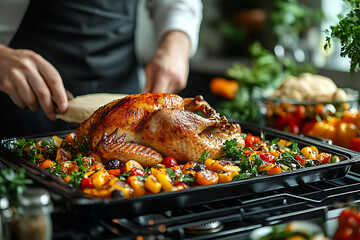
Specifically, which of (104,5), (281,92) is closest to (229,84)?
(281,92)

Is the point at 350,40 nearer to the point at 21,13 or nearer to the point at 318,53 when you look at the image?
the point at 21,13

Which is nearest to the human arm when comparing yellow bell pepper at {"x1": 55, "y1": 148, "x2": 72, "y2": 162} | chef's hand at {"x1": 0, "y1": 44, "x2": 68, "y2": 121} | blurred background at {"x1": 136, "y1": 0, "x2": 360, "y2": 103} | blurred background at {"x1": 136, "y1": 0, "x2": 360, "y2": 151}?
blurred background at {"x1": 136, "y1": 0, "x2": 360, "y2": 151}

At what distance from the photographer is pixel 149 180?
1.43 m

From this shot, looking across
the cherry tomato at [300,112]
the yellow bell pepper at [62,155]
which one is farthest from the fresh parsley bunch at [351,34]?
the yellow bell pepper at [62,155]

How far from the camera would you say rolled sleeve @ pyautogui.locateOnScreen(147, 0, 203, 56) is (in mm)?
3041

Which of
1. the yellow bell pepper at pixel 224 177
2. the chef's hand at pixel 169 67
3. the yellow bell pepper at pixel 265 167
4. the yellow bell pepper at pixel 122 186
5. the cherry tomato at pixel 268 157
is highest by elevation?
the chef's hand at pixel 169 67

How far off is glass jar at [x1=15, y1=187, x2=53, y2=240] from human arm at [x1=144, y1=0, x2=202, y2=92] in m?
1.58

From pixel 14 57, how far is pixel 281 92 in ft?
4.88

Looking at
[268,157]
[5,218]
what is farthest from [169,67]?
[5,218]

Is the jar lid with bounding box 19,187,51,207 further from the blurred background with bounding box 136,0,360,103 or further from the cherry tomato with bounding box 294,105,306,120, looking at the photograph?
the blurred background with bounding box 136,0,360,103

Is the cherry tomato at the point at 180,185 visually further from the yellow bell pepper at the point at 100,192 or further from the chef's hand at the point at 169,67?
the chef's hand at the point at 169,67

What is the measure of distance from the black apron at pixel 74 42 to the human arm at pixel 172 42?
0.20m

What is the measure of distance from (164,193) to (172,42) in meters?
1.73

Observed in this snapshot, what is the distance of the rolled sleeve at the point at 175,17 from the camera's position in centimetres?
304
